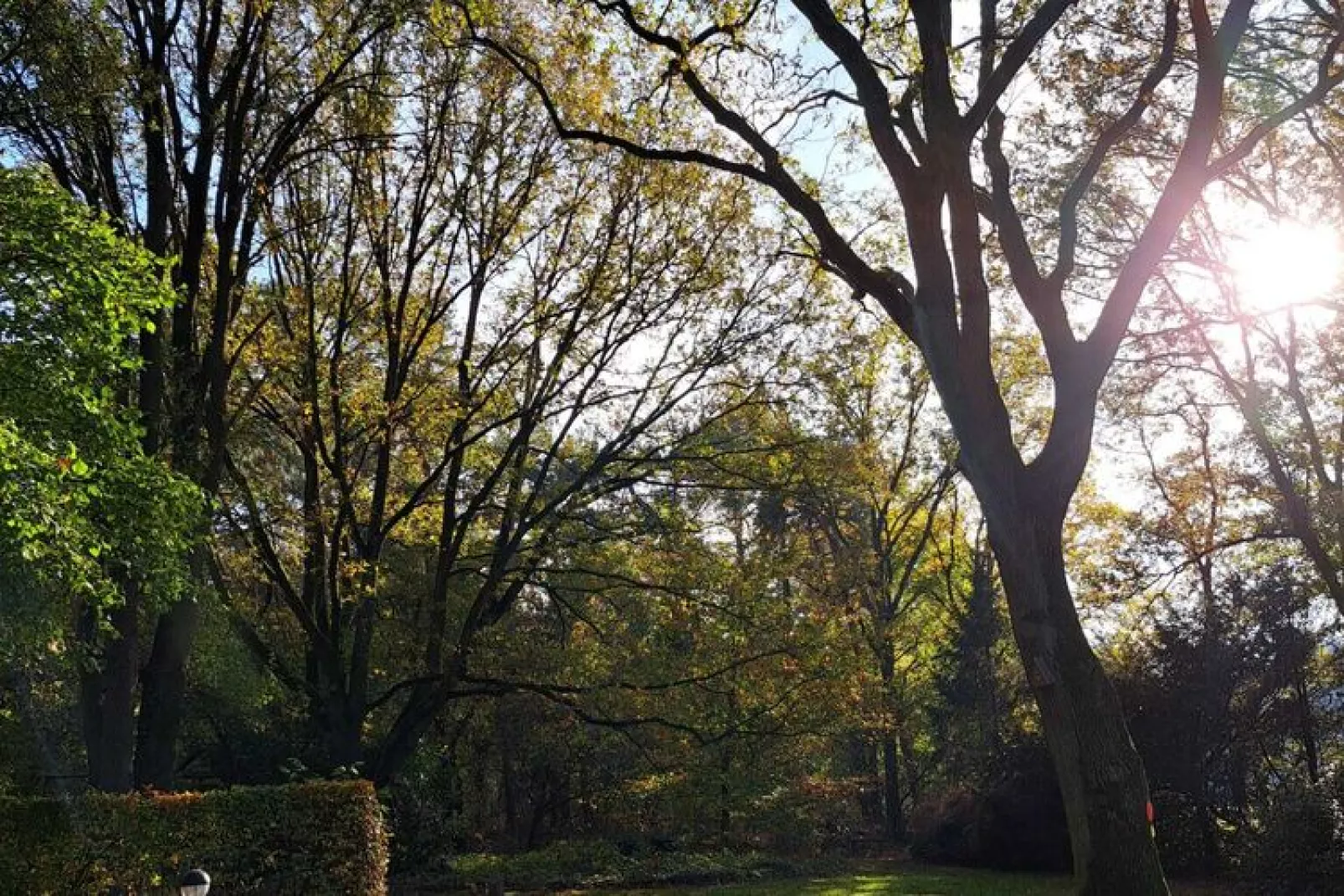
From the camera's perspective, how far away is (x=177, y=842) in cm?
866

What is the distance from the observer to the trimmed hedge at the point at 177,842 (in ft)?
28.2

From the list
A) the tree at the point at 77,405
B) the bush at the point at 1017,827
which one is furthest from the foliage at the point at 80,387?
the bush at the point at 1017,827

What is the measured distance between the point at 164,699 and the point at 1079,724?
896 centimetres

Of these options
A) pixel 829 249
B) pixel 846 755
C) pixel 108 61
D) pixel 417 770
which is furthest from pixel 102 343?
pixel 846 755

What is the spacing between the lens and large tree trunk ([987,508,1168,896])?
6086mm

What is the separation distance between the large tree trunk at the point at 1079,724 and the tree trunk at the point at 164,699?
27.5 feet

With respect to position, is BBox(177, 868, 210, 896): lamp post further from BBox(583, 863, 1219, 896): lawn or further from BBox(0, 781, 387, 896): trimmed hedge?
BBox(583, 863, 1219, 896): lawn

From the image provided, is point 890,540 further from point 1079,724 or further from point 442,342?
point 1079,724

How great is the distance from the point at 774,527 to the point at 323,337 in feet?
59.0

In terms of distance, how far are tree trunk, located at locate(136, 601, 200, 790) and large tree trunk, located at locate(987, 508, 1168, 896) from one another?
8.37 metres

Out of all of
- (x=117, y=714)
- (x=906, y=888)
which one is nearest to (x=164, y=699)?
(x=117, y=714)

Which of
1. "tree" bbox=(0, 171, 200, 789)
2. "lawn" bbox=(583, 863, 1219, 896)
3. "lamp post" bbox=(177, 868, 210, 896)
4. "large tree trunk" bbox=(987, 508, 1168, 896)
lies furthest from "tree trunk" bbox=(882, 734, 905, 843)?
"lamp post" bbox=(177, 868, 210, 896)

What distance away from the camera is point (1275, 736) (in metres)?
16.3

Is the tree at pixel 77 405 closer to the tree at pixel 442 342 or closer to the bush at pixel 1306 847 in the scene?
the tree at pixel 442 342
